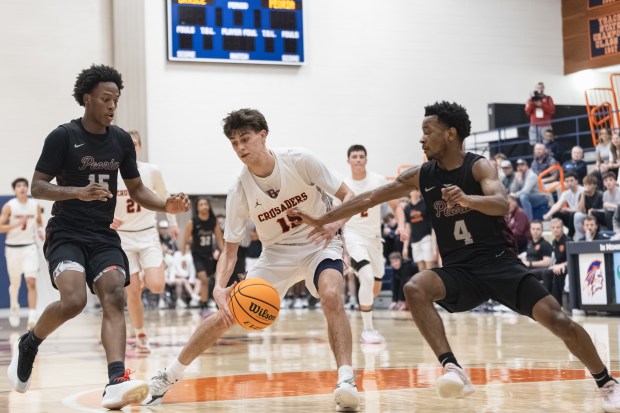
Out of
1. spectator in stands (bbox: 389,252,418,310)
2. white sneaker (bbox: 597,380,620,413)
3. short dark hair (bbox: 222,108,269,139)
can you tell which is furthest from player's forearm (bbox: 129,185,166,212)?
spectator in stands (bbox: 389,252,418,310)

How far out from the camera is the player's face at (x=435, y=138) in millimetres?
5992

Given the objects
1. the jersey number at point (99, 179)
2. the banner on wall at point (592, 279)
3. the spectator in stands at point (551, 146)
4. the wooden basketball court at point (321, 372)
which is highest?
the spectator in stands at point (551, 146)

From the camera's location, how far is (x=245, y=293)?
19.6 ft

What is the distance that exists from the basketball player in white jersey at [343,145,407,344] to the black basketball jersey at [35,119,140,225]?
17.5 ft

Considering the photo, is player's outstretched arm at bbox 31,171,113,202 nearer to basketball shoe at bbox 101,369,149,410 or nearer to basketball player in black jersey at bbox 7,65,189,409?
basketball player in black jersey at bbox 7,65,189,409

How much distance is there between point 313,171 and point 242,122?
25.6 inches

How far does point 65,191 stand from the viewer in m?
5.93

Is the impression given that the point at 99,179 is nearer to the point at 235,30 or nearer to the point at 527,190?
the point at 527,190

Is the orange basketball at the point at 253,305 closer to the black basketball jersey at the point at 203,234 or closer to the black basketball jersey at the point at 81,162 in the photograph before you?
the black basketball jersey at the point at 81,162

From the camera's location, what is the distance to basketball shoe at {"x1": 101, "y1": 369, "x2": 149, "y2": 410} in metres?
5.67

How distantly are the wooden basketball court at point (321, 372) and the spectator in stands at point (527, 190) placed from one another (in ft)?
19.7

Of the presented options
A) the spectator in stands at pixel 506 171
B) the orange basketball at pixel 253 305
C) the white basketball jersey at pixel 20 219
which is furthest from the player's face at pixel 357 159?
the spectator in stands at pixel 506 171

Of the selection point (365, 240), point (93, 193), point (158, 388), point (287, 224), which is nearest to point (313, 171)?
point (287, 224)

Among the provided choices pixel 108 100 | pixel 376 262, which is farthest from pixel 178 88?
pixel 108 100
